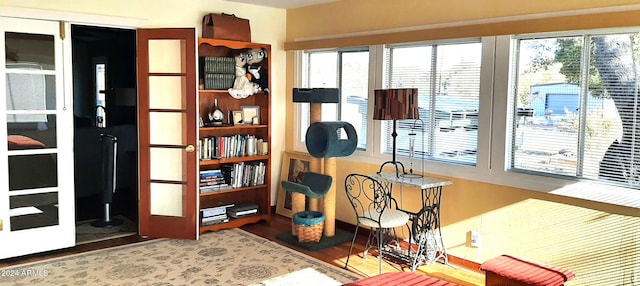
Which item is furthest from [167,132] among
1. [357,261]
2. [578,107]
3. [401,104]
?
[578,107]

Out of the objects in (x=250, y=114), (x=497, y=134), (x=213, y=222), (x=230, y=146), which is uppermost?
(x=250, y=114)

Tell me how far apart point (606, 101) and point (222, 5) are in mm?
3687

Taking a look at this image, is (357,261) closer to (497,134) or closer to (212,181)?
(497,134)

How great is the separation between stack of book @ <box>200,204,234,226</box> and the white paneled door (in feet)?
3.96

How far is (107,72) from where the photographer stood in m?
5.80

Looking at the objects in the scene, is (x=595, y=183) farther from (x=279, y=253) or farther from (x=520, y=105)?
(x=279, y=253)

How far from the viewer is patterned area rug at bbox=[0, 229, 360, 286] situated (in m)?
3.91

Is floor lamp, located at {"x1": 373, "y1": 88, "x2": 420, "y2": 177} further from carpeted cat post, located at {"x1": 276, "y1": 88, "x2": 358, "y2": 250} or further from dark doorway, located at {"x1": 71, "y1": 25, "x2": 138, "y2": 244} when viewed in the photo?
dark doorway, located at {"x1": 71, "y1": 25, "x2": 138, "y2": 244}

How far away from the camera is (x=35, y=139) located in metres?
4.37

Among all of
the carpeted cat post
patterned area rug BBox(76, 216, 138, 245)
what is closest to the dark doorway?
patterned area rug BBox(76, 216, 138, 245)

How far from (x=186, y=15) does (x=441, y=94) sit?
102 inches

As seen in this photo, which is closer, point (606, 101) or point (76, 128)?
point (606, 101)

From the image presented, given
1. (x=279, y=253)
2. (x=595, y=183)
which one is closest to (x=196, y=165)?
(x=279, y=253)

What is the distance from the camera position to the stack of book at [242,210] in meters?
5.46
